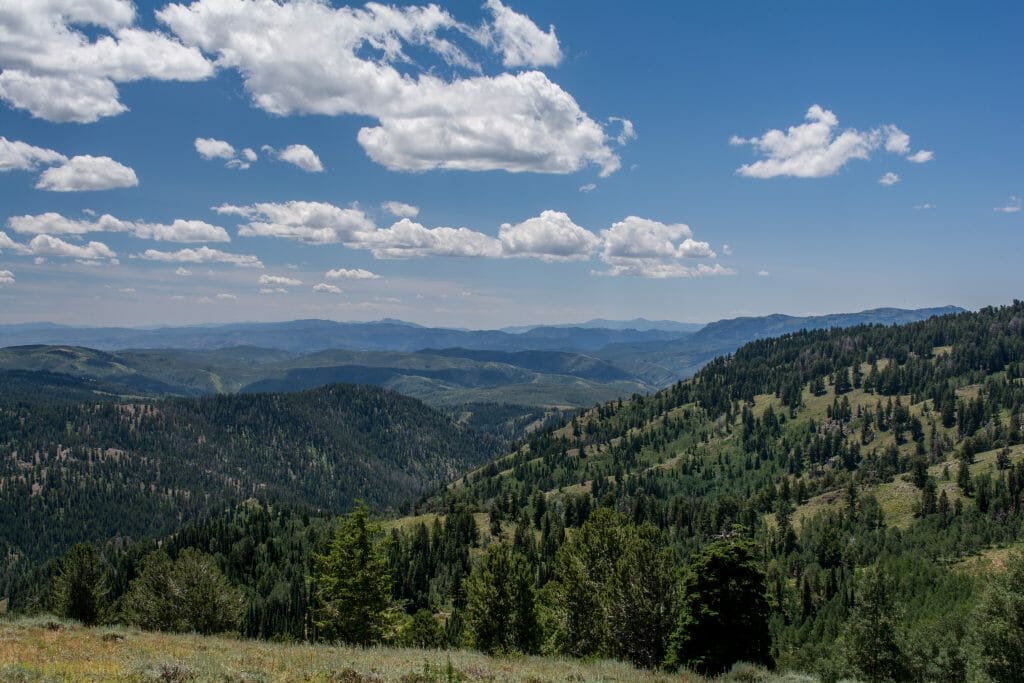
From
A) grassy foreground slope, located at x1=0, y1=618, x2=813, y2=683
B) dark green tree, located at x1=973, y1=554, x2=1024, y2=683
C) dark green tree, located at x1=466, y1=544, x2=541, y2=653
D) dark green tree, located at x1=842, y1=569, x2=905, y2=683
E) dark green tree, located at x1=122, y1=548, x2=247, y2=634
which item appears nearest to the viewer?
grassy foreground slope, located at x1=0, y1=618, x2=813, y2=683

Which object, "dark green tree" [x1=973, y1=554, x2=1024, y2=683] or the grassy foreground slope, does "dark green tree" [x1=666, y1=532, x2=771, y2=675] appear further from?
"dark green tree" [x1=973, y1=554, x2=1024, y2=683]

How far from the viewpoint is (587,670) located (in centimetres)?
3456

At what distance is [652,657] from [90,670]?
45.1m

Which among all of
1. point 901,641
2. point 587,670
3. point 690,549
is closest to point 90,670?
point 587,670

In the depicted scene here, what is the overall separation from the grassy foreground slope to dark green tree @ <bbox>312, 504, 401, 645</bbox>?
16516mm

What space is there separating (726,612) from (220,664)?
128 feet

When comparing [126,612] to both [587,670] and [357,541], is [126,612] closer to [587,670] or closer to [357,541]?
[357,541]

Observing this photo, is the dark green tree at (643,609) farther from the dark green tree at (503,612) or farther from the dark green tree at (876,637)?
the dark green tree at (876,637)

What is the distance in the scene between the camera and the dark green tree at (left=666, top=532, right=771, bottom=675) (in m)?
49.2

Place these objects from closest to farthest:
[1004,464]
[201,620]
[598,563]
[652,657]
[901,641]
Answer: [652,657] < [901,641] < [598,563] < [201,620] < [1004,464]

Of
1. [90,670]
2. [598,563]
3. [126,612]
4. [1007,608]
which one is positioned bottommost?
[126,612]

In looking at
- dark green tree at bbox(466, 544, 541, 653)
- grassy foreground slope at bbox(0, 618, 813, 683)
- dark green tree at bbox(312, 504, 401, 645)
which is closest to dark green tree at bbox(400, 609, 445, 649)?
dark green tree at bbox(466, 544, 541, 653)

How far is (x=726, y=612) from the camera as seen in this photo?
49406mm

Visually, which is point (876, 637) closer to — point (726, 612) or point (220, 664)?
point (726, 612)
